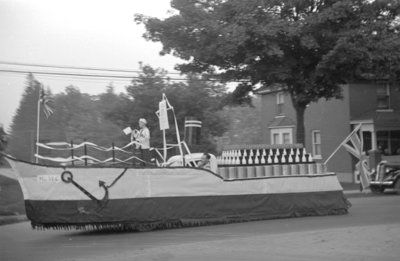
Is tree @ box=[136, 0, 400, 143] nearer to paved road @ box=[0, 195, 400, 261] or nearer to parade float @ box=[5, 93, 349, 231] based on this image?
parade float @ box=[5, 93, 349, 231]

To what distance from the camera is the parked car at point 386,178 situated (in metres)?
21.5

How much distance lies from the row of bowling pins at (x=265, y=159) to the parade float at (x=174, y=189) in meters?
0.02

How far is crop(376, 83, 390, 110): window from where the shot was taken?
3039 centimetres

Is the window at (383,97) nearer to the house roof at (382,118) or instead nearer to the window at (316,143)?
the house roof at (382,118)

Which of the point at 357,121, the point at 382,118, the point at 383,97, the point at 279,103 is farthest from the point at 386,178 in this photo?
the point at 279,103

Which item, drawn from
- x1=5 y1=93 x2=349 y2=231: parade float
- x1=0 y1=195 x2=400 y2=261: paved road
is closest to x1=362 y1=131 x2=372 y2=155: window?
x1=5 y1=93 x2=349 y2=231: parade float

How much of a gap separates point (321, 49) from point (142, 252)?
13.1 metres

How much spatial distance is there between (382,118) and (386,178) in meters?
8.89

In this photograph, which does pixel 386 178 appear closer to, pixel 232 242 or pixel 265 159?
pixel 265 159

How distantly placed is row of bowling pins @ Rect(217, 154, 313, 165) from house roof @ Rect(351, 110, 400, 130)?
1650 cm

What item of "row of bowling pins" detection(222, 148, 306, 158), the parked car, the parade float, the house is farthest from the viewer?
the house

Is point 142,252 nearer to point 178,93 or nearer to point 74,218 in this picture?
point 74,218

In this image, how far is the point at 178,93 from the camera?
92.6ft

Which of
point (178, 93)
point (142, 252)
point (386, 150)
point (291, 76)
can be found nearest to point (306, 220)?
point (142, 252)
